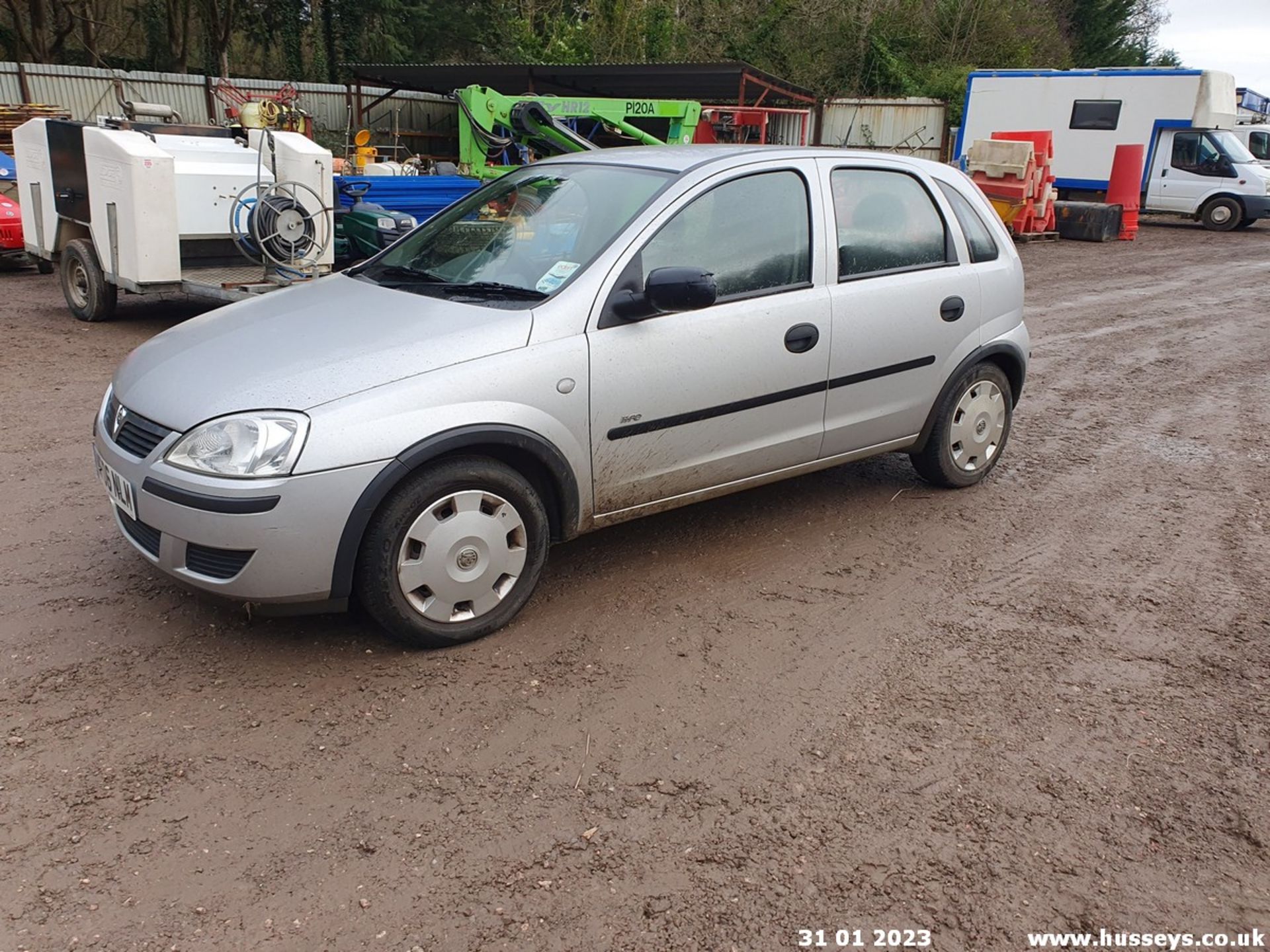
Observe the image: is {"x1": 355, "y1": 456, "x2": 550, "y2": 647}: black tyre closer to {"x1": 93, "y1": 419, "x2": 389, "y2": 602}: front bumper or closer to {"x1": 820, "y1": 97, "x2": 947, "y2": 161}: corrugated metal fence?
{"x1": 93, "y1": 419, "x2": 389, "y2": 602}: front bumper

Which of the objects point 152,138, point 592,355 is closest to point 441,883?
point 592,355

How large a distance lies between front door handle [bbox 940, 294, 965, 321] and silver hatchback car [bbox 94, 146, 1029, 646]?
2cm

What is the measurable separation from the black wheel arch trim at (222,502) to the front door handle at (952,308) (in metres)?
3.37

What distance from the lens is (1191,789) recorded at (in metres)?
3.26

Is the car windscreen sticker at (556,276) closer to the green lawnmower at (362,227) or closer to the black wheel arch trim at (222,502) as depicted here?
the black wheel arch trim at (222,502)

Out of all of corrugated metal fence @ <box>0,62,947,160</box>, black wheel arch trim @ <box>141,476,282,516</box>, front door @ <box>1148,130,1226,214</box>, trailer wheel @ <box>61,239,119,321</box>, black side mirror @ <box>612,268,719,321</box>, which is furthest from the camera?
front door @ <box>1148,130,1226,214</box>

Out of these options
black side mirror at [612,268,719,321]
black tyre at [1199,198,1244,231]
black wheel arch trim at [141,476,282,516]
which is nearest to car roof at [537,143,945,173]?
black side mirror at [612,268,719,321]

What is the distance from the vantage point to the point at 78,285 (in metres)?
9.55

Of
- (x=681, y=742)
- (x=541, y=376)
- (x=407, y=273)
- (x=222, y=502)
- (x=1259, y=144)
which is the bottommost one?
(x=681, y=742)

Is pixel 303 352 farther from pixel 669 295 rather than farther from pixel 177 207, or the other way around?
pixel 177 207

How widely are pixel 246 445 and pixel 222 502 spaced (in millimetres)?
204

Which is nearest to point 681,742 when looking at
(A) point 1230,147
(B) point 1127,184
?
(B) point 1127,184

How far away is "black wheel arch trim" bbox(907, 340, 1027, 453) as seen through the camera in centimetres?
539

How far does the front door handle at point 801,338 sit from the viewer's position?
4.57 m
